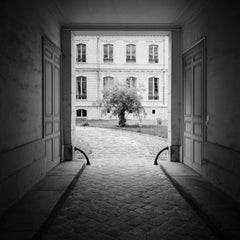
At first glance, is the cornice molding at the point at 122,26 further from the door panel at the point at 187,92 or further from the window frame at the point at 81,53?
the window frame at the point at 81,53

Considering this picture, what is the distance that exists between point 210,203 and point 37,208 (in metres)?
2.71

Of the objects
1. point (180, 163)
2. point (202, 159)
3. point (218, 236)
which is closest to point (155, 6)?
point (202, 159)

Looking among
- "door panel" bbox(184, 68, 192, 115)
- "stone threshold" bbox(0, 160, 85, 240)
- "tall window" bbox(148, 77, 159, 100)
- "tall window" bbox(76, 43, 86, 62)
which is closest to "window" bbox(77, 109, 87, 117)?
"tall window" bbox(76, 43, 86, 62)

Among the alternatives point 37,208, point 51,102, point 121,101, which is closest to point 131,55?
point 121,101

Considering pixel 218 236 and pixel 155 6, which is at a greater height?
pixel 155 6

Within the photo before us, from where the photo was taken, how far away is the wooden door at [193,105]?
23.1ft

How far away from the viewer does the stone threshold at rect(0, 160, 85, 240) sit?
12.3ft

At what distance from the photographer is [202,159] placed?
22.3 feet

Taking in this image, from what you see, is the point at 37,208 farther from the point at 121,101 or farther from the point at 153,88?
the point at 153,88

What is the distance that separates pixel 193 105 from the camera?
7.65 m

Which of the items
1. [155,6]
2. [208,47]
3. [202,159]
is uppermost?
[155,6]

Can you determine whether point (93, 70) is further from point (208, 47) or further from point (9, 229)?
point (9, 229)

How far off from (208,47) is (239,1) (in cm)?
158

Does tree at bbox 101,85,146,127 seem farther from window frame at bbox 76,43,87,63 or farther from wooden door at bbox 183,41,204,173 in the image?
wooden door at bbox 183,41,204,173
